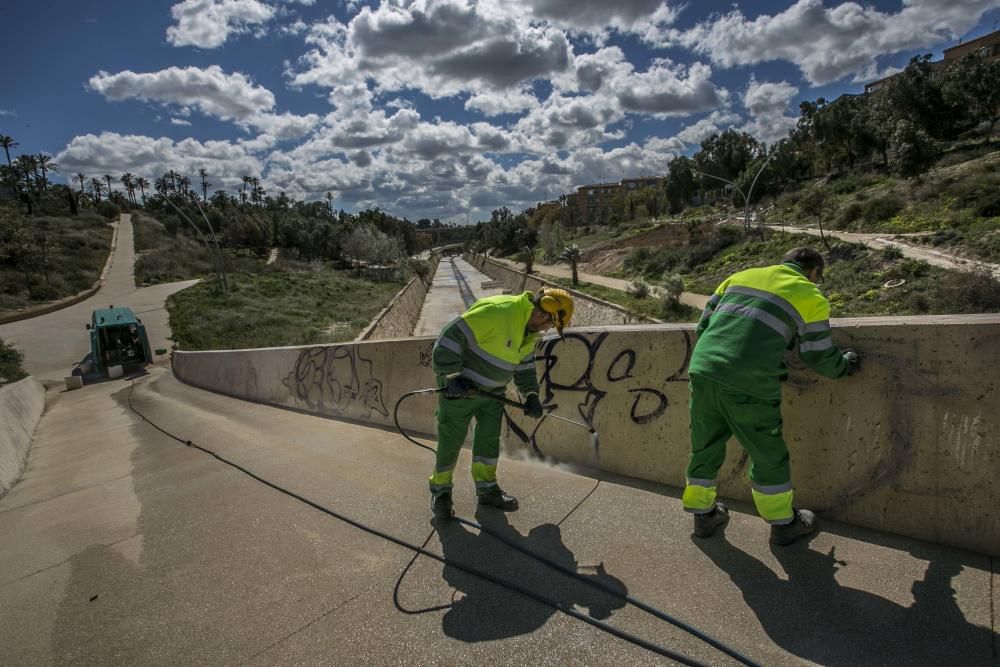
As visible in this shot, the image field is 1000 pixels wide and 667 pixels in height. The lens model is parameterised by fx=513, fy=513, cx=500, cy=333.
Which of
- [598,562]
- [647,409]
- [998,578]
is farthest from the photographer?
[647,409]

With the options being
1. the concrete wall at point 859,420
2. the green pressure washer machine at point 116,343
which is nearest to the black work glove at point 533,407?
the concrete wall at point 859,420

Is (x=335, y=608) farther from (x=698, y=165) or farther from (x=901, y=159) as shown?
(x=698, y=165)

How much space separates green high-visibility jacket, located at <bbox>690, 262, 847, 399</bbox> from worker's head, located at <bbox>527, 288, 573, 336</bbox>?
967 millimetres

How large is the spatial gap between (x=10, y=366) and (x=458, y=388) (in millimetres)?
→ 26158

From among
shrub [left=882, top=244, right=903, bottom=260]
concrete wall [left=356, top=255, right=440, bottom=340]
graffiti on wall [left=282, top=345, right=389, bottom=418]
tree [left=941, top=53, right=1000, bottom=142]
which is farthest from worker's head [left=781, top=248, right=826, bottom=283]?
tree [left=941, top=53, right=1000, bottom=142]

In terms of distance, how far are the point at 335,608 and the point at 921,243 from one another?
1177 inches

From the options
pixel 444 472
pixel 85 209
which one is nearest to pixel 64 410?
pixel 444 472

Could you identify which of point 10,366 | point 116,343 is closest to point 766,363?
point 116,343

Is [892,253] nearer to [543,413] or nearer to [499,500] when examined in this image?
[543,413]

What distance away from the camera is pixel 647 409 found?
3838 millimetres

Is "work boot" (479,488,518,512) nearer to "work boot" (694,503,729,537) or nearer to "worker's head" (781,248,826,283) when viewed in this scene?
"work boot" (694,503,729,537)

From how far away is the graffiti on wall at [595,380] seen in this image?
378 centimetres

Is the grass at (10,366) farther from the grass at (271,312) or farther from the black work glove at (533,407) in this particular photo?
the black work glove at (533,407)

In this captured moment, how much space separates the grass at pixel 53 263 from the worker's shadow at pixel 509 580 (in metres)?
44.4
